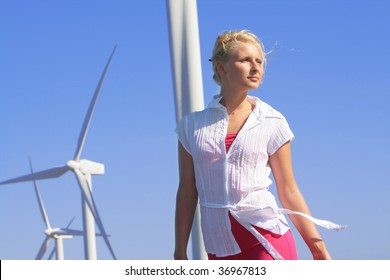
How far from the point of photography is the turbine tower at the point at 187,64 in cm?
496

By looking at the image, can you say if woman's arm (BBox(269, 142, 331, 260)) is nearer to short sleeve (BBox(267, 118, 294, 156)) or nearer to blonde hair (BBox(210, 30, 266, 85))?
short sleeve (BBox(267, 118, 294, 156))

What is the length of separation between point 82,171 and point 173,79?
16.5m

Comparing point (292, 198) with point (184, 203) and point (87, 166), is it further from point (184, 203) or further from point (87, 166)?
point (87, 166)

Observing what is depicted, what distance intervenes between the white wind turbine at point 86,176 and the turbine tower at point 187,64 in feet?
36.0

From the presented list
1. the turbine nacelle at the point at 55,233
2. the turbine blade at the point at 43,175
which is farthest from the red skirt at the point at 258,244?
the turbine nacelle at the point at 55,233

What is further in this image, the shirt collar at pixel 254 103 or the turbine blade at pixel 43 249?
the turbine blade at pixel 43 249

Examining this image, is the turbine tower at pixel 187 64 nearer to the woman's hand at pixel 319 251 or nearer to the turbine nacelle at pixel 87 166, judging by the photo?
the woman's hand at pixel 319 251

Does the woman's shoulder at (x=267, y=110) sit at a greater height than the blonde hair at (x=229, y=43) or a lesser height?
lesser

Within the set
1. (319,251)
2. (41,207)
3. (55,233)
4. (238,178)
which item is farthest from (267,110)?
(55,233)

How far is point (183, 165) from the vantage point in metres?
4.19

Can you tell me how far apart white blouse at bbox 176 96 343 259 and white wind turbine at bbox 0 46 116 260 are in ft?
41.0

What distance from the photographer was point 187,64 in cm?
523
